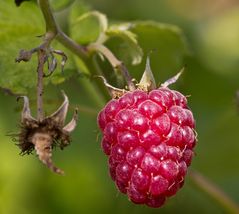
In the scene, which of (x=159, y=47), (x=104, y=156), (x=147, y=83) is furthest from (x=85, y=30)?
(x=104, y=156)

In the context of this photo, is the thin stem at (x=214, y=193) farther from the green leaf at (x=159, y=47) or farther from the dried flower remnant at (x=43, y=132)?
the dried flower remnant at (x=43, y=132)

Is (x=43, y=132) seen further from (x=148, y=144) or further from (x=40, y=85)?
(x=148, y=144)

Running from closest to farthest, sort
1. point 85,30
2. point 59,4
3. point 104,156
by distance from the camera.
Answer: point 59,4
point 85,30
point 104,156

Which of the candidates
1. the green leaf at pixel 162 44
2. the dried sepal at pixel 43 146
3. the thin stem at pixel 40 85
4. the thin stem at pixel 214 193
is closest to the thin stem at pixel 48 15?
the thin stem at pixel 40 85

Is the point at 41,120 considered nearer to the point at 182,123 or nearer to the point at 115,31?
the point at 182,123

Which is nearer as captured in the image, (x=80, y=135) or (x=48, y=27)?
(x=48, y=27)

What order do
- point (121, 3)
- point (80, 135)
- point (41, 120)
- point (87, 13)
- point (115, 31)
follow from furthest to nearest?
point (121, 3) < point (80, 135) < point (87, 13) < point (115, 31) < point (41, 120)

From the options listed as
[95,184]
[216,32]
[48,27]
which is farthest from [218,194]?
[216,32]
